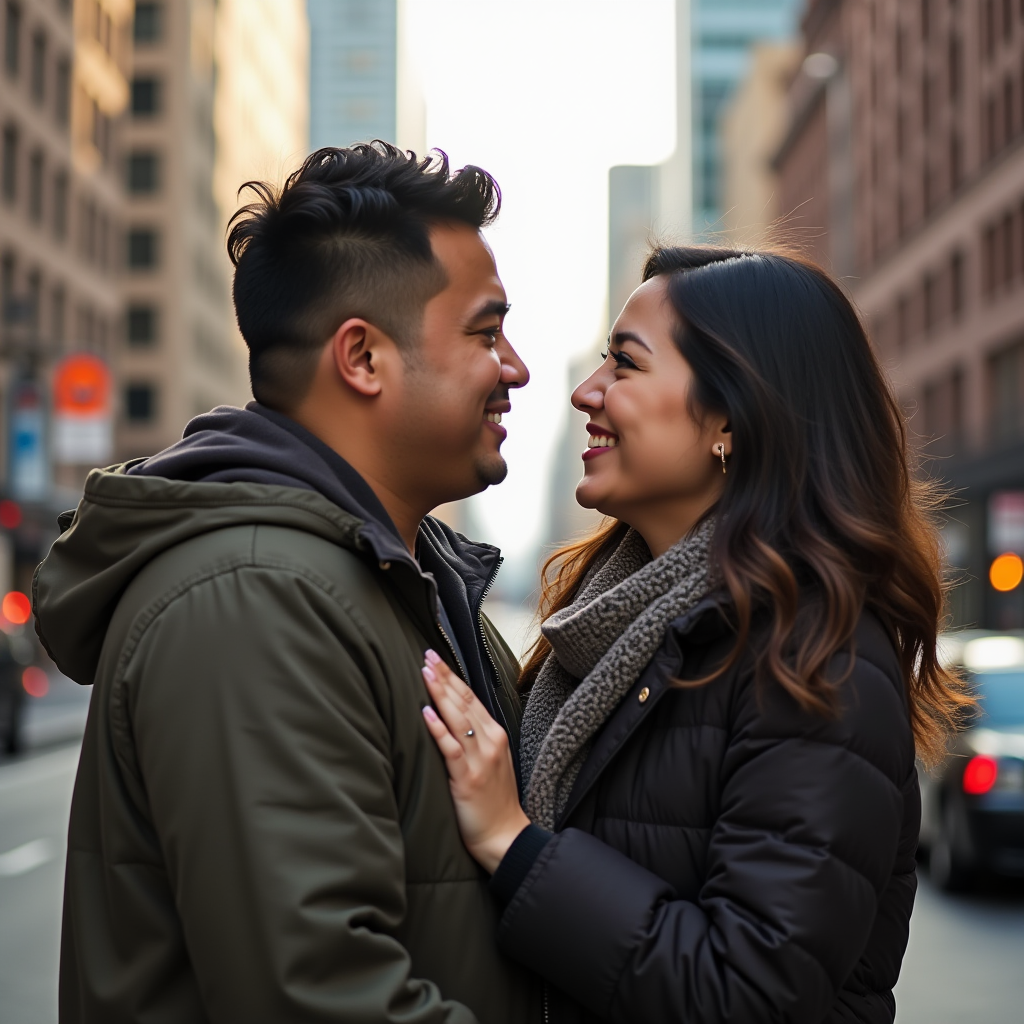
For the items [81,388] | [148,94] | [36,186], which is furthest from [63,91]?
[148,94]

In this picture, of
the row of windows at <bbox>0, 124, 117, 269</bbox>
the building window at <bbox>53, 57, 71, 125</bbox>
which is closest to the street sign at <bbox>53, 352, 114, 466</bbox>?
the row of windows at <bbox>0, 124, 117, 269</bbox>

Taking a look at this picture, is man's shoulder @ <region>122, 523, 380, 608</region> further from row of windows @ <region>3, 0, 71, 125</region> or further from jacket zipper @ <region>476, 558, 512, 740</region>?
row of windows @ <region>3, 0, 71, 125</region>

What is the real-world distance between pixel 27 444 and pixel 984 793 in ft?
91.5

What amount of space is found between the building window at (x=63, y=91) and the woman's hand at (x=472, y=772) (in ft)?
148

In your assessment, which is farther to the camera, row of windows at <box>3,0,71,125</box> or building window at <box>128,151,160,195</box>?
building window at <box>128,151,160,195</box>

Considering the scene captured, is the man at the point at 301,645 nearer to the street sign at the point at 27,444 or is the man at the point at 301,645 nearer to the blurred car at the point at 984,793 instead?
the blurred car at the point at 984,793

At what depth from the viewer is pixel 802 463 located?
2.72 m

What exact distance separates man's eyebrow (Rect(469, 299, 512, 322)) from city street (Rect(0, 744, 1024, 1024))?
4.84 m

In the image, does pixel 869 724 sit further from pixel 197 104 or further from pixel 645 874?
pixel 197 104

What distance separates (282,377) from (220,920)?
97 cm

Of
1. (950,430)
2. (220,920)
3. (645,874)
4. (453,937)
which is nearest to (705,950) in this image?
(645,874)

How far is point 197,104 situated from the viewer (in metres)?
69.6

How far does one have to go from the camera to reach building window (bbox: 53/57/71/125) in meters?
44.1

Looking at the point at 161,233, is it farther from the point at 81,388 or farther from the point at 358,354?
the point at 358,354
